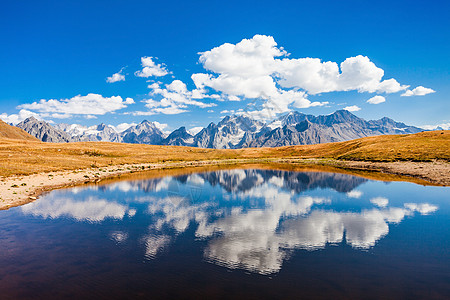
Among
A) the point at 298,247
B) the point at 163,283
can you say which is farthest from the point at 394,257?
the point at 163,283

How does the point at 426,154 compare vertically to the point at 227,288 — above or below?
above

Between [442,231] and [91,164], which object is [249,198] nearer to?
[442,231]

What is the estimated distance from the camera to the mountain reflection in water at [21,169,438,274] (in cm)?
2066

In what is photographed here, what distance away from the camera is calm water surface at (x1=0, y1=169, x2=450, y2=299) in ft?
47.5

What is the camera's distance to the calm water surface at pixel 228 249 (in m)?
14.5

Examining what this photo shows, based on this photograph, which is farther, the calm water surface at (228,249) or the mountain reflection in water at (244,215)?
the mountain reflection in water at (244,215)

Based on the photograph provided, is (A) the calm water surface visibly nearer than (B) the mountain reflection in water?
Yes

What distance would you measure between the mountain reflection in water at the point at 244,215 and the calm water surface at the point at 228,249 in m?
0.15

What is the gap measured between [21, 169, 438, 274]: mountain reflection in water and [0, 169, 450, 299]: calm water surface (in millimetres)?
154

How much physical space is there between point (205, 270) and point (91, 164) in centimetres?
8442

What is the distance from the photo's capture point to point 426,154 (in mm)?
85062

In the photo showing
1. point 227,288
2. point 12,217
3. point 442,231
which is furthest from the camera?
point 12,217

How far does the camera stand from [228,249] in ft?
66.7

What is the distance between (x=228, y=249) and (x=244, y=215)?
10.8m
